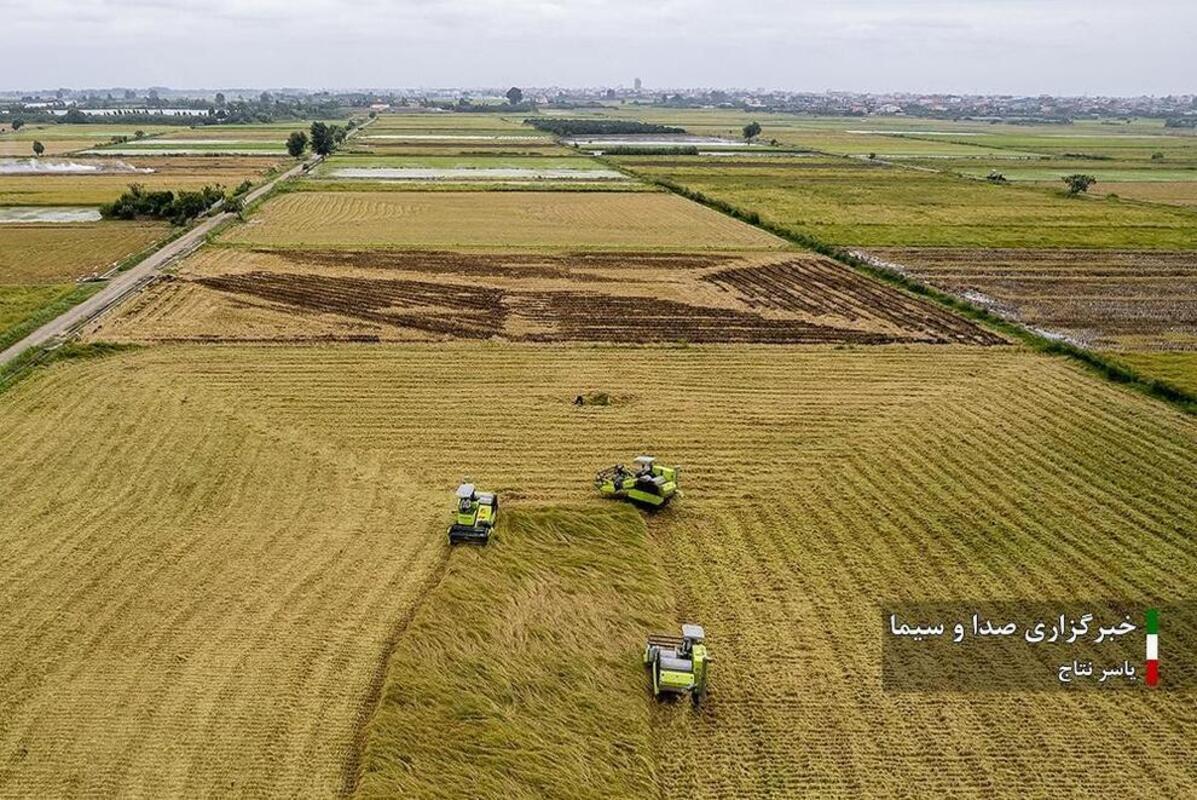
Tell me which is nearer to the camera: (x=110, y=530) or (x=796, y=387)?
(x=110, y=530)

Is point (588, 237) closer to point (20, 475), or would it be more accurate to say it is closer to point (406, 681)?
point (20, 475)

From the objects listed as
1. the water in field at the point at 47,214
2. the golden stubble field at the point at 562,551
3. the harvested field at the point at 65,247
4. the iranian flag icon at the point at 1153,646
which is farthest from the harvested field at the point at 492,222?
the iranian flag icon at the point at 1153,646

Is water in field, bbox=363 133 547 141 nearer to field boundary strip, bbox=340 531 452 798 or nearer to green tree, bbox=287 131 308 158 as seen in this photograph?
green tree, bbox=287 131 308 158

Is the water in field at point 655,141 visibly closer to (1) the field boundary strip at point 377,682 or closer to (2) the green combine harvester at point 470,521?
(2) the green combine harvester at point 470,521

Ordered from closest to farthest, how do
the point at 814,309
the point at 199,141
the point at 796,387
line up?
the point at 796,387
the point at 814,309
the point at 199,141

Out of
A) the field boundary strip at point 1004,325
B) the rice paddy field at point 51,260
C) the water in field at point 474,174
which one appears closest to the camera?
the field boundary strip at point 1004,325

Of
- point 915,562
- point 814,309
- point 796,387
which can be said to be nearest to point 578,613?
point 915,562
